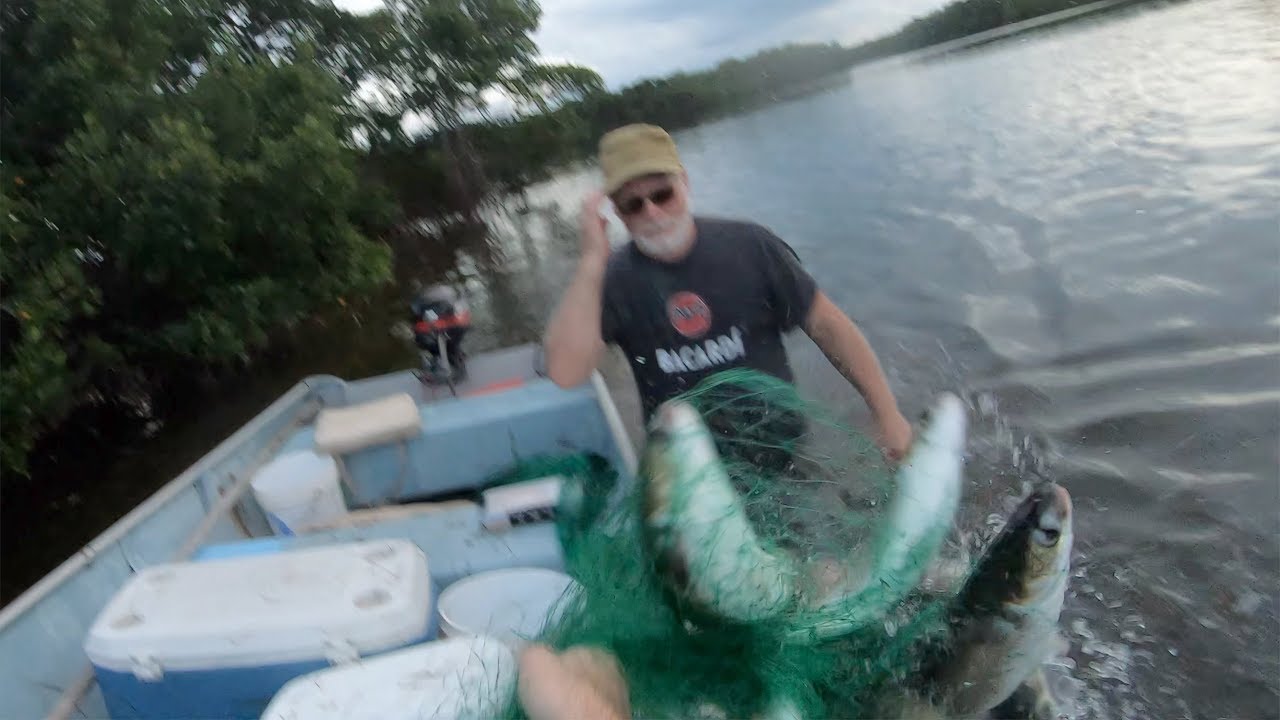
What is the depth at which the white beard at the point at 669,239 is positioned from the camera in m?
2.75

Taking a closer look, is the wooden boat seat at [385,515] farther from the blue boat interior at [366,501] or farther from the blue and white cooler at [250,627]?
the blue and white cooler at [250,627]

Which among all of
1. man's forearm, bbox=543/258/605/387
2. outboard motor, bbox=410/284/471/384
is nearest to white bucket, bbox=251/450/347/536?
outboard motor, bbox=410/284/471/384

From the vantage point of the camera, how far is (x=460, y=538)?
3475 millimetres

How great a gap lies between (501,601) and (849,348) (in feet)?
4.99

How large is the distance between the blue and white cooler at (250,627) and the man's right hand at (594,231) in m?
1.20

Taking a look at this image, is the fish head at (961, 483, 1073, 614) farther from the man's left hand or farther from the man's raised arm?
the man's raised arm

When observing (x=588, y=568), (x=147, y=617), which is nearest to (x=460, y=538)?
(x=147, y=617)

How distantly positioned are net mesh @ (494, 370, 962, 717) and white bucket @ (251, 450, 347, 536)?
2.08 metres

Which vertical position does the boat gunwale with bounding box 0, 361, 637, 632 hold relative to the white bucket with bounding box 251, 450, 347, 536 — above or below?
above

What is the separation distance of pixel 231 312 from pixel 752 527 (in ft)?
30.7

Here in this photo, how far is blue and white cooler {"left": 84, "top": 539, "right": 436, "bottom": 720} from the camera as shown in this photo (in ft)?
8.75

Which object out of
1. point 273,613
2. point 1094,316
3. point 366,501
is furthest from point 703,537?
point 1094,316

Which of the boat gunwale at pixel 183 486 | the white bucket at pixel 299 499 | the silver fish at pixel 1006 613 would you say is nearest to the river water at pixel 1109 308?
the silver fish at pixel 1006 613

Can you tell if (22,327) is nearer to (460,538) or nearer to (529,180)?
(460,538)
